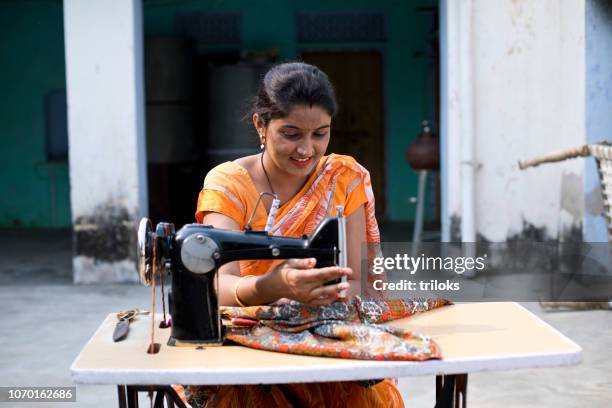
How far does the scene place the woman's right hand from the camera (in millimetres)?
2201

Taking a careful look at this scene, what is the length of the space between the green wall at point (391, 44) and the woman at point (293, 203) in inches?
337

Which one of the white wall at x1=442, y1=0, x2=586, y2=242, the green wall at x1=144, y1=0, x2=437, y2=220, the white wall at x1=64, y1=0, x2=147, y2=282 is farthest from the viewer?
the green wall at x1=144, y1=0, x2=437, y2=220

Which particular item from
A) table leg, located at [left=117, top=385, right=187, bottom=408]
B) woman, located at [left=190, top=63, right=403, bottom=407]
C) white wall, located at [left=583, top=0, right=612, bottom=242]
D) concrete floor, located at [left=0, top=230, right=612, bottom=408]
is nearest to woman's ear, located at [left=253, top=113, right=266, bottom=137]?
woman, located at [left=190, top=63, right=403, bottom=407]

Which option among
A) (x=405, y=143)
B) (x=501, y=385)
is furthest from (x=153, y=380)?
(x=405, y=143)

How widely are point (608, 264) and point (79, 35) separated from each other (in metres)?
4.58

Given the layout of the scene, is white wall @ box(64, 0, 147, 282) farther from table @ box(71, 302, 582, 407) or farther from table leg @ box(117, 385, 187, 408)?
table leg @ box(117, 385, 187, 408)

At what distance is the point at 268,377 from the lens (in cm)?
199

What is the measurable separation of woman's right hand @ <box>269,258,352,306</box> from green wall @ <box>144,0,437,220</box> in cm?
910

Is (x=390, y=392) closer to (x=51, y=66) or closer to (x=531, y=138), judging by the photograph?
(x=531, y=138)

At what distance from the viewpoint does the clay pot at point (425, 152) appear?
7.91 metres

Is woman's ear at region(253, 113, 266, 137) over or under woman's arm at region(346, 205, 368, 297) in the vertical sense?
over

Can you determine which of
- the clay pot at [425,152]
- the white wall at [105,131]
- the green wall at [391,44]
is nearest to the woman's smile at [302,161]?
the white wall at [105,131]

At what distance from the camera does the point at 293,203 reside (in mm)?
2688

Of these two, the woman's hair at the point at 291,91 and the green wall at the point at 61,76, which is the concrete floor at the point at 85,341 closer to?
the woman's hair at the point at 291,91
